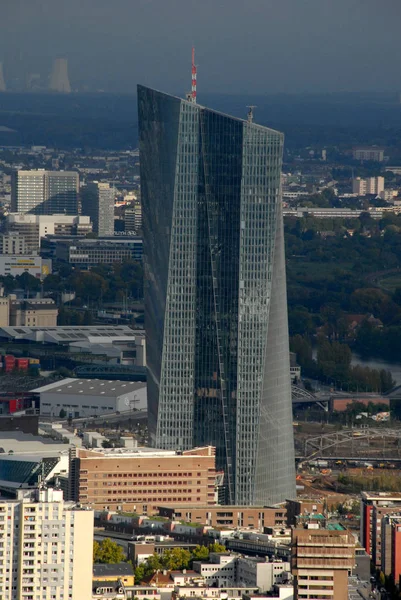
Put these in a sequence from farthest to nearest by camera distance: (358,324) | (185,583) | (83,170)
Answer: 1. (83,170)
2. (358,324)
3. (185,583)

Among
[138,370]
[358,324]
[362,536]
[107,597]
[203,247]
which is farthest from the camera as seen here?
[358,324]

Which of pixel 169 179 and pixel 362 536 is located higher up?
pixel 169 179

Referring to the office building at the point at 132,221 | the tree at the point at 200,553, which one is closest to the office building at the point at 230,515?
the tree at the point at 200,553

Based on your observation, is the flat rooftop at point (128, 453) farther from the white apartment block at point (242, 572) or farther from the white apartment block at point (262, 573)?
the white apartment block at point (262, 573)

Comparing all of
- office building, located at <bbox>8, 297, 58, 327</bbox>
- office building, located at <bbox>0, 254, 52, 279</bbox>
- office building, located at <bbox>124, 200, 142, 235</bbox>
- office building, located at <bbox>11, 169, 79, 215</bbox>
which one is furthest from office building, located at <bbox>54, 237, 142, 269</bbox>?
office building, located at <bbox>11, 169, 79, 215</bbox>

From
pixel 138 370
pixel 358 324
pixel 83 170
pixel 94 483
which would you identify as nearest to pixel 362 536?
pixel 94 483

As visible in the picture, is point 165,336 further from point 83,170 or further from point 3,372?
point 83,170

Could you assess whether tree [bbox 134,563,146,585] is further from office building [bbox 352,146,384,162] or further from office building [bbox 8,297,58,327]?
office building [bbox 352,146,384,162]
